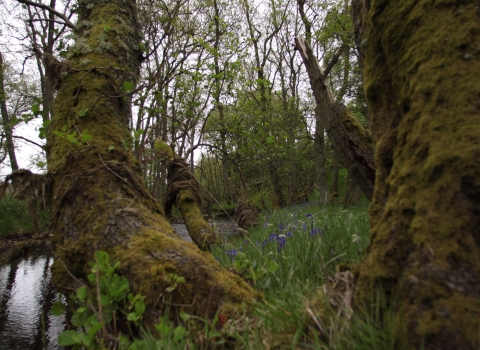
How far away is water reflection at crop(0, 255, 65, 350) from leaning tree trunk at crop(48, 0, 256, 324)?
0.83m

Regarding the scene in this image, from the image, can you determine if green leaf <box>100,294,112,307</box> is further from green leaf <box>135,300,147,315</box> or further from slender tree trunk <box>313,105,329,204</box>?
slender tree trunk <box>313,105,329,204</box>

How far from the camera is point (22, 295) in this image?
4832 millimetres

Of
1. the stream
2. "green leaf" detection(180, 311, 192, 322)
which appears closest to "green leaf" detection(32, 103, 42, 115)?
the stream

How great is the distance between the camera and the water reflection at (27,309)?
3434mm

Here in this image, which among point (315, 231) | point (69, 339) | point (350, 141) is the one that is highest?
point (350, 141)

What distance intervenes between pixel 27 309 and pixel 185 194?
274 centimetres

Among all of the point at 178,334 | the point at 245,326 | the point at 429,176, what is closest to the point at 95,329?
the point at 178,334

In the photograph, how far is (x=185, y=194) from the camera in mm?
4578

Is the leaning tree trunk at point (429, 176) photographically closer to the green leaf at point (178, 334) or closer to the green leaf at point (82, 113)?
the green leaf at point (178, 334)

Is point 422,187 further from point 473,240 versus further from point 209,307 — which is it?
point 209,307

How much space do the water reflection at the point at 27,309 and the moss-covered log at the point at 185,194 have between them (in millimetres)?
1992

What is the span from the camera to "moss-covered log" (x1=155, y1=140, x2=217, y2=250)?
4353 millimetres

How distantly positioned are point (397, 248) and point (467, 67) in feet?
2.21

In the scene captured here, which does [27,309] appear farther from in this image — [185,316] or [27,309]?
[185,316]
